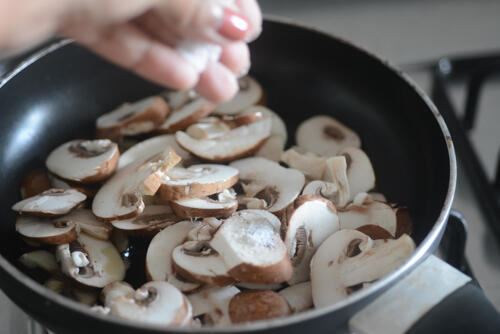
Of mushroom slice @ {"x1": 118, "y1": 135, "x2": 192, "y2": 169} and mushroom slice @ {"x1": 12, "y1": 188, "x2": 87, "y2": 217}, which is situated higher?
mushroom slice @ {"x1": 118, "y1": 135, "x2": 192, "y2": 169}

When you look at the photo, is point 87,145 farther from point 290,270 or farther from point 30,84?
point 290,270

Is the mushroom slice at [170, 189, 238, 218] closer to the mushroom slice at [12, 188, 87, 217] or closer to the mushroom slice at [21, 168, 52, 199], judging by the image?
the mushroom slice at [12, 188, 87, 217]

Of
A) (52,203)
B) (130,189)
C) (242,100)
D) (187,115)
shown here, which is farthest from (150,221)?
(242,100)

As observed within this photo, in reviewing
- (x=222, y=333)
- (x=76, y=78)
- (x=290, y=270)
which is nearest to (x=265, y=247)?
(x=290, y=270)

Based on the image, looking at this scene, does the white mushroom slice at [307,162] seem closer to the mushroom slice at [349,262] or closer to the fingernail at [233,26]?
the mushroom slice at [349,262]

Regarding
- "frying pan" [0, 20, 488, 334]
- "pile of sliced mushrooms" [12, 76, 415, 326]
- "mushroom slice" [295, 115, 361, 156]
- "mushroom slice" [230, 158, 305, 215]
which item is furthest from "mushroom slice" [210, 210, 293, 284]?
"mushroom slice" [295, 115, 361, 156]

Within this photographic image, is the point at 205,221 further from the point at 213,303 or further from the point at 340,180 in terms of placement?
the point at 340,180
